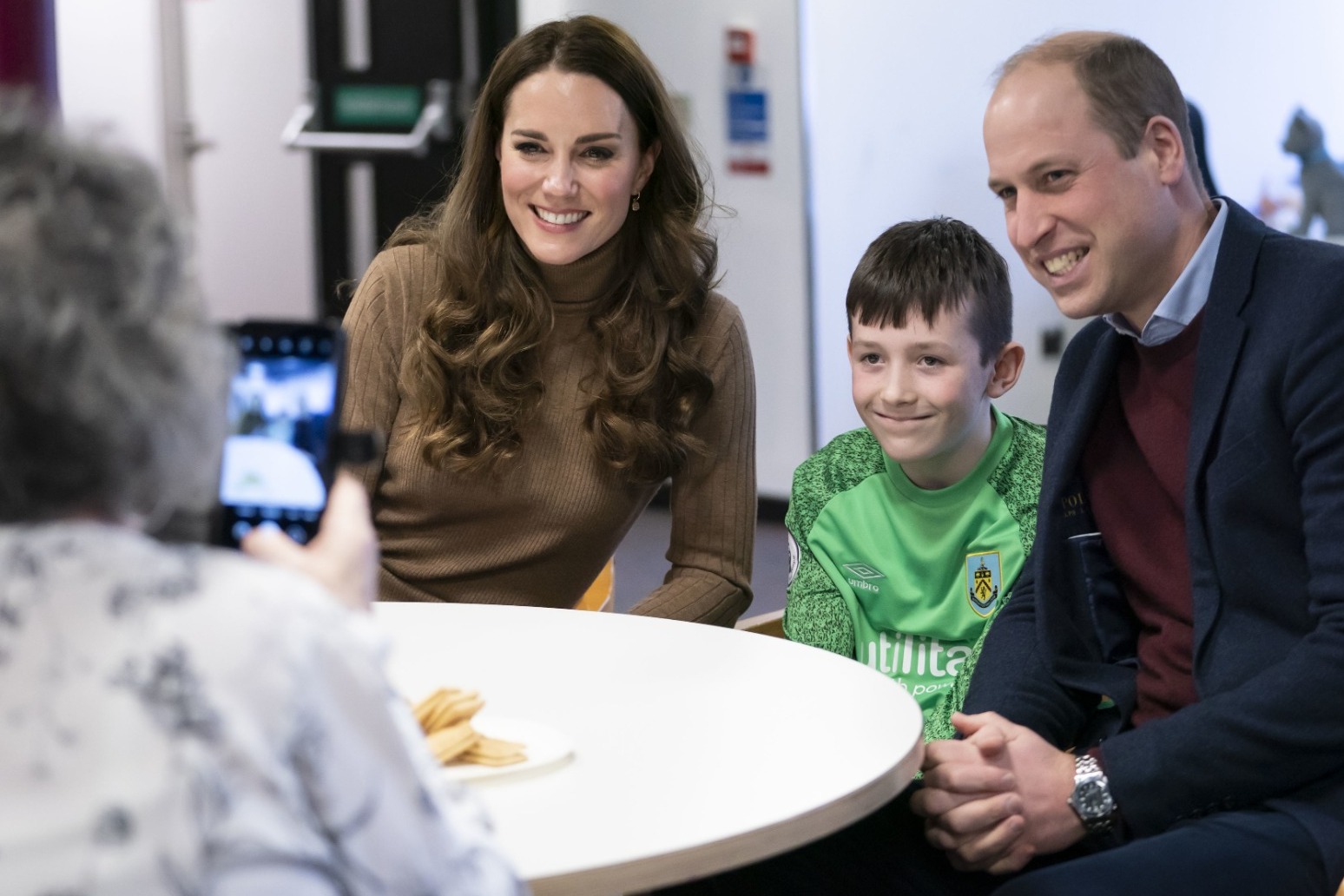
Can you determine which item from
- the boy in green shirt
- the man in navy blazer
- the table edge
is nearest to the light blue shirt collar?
the man in navy blazer

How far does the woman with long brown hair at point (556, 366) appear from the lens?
2229 mm

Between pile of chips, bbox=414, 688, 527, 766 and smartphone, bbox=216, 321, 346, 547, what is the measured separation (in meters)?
0.18

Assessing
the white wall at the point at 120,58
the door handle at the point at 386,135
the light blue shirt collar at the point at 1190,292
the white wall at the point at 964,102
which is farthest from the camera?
the white wall at the point at 120,58

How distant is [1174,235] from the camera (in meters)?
1.66

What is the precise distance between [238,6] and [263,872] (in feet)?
17.6

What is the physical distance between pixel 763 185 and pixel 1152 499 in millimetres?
4172

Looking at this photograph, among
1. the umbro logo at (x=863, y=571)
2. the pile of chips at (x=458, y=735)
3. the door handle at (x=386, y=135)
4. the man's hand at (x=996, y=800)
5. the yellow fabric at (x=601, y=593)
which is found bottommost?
the yellow fabric at (x=601, y=593)

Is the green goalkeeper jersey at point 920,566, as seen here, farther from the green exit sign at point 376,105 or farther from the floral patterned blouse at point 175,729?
the green exit sign at point 376,105

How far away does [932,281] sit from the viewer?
217 centimetres

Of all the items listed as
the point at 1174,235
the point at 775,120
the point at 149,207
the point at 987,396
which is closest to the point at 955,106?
the point at 775,120

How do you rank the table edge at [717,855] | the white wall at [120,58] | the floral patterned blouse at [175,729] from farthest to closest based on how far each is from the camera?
the white wall at [120,58] → the table edge at [717,855] → the floral patterned blouse at [175,729]

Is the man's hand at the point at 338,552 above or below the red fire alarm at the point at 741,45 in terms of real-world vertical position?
below

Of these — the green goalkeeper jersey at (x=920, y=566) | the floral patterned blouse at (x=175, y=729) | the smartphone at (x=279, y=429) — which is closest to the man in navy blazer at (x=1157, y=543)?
the green goalkeeper jersey at (x=920, y=566)

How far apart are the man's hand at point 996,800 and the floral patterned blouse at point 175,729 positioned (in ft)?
3.02
